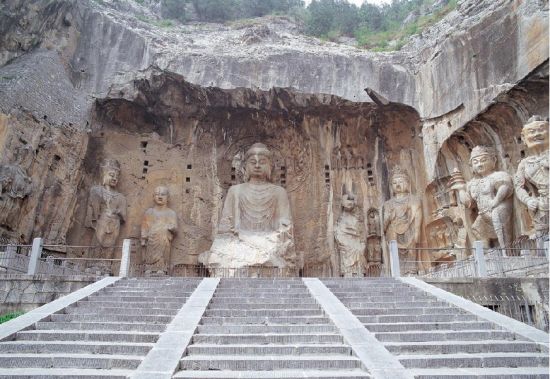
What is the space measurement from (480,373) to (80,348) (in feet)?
15.1

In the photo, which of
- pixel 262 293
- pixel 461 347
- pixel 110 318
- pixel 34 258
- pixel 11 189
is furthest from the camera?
pixel 11 189

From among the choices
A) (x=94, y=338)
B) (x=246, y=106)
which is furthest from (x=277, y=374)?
(x=246, y=106)

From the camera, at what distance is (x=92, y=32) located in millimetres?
15867

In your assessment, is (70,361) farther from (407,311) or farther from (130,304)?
(407,311)

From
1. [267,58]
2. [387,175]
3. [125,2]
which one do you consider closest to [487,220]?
[387,175]

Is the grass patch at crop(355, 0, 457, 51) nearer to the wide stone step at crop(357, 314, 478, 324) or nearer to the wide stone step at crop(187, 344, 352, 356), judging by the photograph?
the wide stone step at crop(357, 314, 478, 324)

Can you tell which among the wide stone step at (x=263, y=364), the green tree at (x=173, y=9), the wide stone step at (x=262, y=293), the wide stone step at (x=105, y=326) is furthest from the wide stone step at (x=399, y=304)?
the green tree at (x=173, y=9)

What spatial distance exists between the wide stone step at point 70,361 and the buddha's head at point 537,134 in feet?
33.5

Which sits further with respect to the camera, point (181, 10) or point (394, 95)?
point (181, 10)

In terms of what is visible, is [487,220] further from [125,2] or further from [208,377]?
[125,2]

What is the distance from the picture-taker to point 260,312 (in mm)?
7727

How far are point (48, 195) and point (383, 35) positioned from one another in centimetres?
1282

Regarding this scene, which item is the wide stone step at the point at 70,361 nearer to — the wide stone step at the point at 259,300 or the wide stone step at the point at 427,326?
the wide stone step at the point at 259,300

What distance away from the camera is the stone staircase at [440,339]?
561 cm
